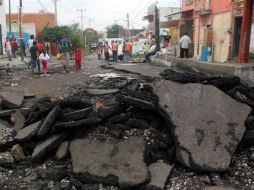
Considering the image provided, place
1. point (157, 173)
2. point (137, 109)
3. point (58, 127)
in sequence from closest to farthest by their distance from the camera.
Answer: point (157, 173) < point (58, 127) < point (137, 109)

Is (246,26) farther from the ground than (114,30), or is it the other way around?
(114,30)

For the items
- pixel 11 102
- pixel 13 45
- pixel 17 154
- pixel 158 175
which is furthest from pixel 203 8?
pixel 158 175

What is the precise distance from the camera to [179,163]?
5.50 metres

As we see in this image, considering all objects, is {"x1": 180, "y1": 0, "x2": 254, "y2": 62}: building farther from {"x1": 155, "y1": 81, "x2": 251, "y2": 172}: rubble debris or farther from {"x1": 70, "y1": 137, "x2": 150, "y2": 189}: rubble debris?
{"x1": 70, "y1": 137, "x2": 150, "y2": 189}: rubble debris

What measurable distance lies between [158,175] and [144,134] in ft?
3.50

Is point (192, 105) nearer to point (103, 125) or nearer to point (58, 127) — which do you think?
point (103, 125)

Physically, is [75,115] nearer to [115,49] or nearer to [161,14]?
[115,49]

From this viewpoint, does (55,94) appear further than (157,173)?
Yes

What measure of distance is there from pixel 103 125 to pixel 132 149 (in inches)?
35.9

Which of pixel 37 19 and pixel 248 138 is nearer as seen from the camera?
pixel 248 138

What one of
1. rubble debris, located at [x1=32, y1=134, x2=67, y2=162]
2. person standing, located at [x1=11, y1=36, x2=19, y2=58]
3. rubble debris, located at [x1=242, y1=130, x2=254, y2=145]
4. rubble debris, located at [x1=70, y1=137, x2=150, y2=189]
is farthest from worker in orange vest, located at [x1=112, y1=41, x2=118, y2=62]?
rubble debris, located at [x1=242, y1=130, x2=254, y2=145]

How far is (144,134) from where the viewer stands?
6113mm

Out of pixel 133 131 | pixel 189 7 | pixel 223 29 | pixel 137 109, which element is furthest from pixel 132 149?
pixel 189 7

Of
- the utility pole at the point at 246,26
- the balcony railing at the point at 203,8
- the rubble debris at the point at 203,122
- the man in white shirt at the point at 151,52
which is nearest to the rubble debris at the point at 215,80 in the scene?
the rubble debris at the point at 203,122
